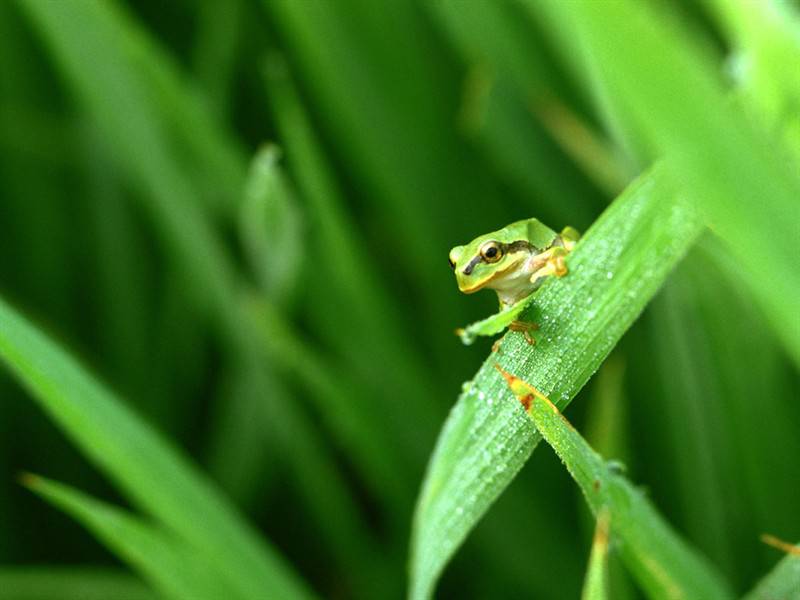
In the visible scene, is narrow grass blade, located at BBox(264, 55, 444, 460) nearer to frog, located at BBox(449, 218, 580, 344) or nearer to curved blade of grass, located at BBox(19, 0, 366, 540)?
curved blade of grass, located at BBox(19, 0, 366, 540)

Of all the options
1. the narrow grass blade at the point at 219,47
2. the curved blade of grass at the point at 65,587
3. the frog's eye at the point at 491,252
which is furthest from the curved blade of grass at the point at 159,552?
the narrow grass blade at the point at 219,47

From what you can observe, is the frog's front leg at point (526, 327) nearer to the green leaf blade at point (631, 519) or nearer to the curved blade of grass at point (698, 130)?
the green leaf blade at point (631, 519)

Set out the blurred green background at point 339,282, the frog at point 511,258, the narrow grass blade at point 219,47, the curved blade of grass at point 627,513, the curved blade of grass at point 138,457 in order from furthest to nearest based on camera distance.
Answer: the narrow grass blade at point 219,47 < the blurred green background at point 339,282 < the curved blade of grass at point 138,457 < the frog at point 511,258 < the curved blade of grass at point 627,513

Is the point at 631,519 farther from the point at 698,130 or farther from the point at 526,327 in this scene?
the point at 698,130

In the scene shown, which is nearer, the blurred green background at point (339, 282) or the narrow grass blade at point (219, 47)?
the blurred green background at point (339, 282)

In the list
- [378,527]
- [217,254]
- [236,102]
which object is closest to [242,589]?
[217,254]

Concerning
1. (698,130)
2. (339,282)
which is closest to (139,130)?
(339,282)

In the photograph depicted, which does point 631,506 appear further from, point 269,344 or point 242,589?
point 269,344
